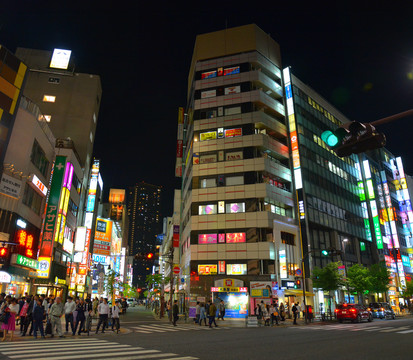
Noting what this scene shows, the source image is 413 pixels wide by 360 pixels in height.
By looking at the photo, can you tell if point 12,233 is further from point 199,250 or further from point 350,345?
point 350,345

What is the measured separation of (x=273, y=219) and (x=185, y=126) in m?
27.7

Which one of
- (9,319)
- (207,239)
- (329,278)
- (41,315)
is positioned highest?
(207,239)

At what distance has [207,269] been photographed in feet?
128

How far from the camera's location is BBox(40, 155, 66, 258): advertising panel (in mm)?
29766

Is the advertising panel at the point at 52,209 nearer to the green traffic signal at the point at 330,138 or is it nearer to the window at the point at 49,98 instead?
the window at the point at 49,98

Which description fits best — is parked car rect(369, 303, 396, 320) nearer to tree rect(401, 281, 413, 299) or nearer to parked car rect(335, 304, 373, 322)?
parked car rect(335, 304, 373, 322)

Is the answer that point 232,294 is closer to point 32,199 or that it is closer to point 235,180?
point 235,180

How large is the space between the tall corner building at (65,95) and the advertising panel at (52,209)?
1406 centimetres

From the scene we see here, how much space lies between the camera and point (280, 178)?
44.2m

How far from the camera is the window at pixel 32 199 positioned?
27.8 meters

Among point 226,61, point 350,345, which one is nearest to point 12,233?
point 350,345

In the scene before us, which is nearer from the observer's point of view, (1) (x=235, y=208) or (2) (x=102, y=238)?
(1) (x=235, y=208)

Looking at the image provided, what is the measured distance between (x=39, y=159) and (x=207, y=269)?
75.4 ft

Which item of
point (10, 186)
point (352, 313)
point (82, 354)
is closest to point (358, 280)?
point (352, 313)
